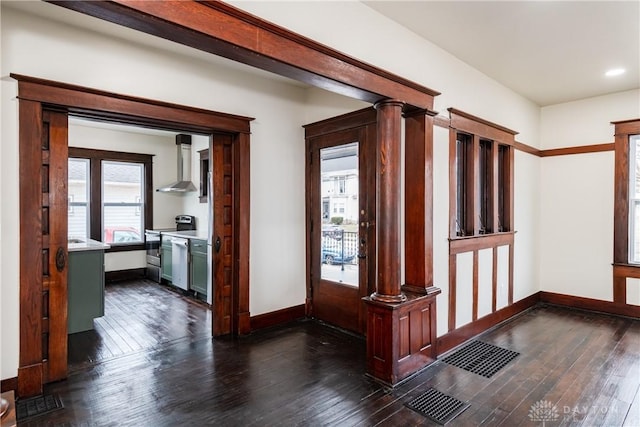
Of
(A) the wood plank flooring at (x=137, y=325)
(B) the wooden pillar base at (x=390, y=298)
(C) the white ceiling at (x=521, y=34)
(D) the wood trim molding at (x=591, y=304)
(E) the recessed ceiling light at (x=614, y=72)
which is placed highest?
(E) the recessed ceiling light at (x=614, y=72)

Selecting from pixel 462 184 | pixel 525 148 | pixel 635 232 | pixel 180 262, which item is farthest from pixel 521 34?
pixel 180 262

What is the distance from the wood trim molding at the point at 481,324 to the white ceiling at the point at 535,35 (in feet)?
9.30

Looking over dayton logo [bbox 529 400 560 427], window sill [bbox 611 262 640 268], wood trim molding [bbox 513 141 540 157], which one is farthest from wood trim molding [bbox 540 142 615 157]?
dayton logo [bbox 529 400 560 427]

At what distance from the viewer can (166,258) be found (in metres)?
6.33

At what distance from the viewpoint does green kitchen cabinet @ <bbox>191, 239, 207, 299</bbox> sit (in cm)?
528

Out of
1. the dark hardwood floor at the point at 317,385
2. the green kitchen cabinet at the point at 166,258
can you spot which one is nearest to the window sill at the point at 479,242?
the dark hardwood floor at the point at 317,385

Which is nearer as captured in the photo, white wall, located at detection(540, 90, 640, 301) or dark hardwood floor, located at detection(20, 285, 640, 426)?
dark hardwood floor, located at detection(20, 285, 640, 426)

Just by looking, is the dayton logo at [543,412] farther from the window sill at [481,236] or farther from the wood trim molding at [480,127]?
the wood trim molding at [480,127]

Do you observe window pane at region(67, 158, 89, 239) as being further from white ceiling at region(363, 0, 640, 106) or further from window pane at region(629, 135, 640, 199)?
window pane at region(629, 135, 640, 199)

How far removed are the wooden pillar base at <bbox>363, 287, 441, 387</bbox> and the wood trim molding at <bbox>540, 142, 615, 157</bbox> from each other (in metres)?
3.61

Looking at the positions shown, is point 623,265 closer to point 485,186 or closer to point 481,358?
point 485,186

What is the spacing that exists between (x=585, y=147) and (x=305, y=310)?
457 cm

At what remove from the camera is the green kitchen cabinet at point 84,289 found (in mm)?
3926

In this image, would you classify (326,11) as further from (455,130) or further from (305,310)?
(305,310)
